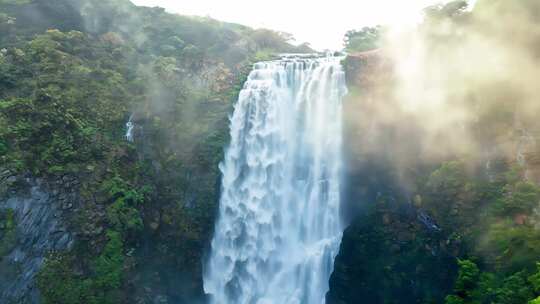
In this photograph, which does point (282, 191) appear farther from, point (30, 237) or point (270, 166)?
point (30, 237)

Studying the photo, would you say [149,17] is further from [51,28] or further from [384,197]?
[384,197]

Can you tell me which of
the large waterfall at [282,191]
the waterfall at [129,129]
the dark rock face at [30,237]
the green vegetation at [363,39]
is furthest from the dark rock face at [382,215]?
the dark rock face at [30,237]

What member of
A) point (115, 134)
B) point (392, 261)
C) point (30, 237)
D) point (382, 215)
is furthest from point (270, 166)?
point (30, 237)

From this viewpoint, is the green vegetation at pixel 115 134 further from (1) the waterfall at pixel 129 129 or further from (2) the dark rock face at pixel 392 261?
(2) the dark rock face at pixel 392 261

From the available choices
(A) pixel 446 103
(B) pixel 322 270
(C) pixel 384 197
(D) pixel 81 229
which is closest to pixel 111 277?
(D) pixel 81 229

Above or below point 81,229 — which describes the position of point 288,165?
above

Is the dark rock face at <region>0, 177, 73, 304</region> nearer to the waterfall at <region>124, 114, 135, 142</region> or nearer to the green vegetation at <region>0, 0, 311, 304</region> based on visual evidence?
the green vegetation at <region>0, 0, 311, 304</region>

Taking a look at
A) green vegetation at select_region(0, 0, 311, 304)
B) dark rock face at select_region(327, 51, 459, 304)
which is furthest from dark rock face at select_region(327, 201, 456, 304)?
green vegetation at select_region(0, 0, 311, 304)
